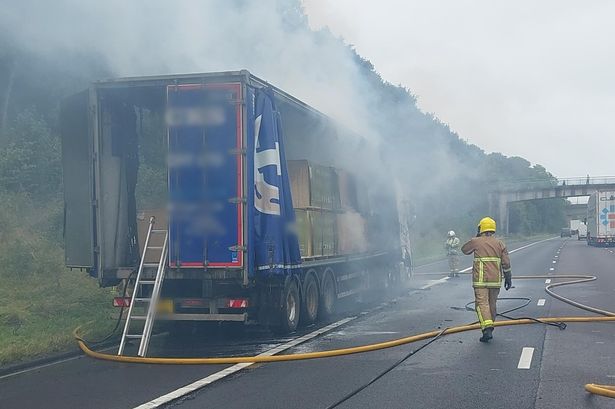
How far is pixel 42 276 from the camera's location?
17.7 m

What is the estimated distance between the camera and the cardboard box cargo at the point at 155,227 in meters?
11.2

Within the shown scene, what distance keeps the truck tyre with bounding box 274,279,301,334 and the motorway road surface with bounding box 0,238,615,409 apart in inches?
8.8

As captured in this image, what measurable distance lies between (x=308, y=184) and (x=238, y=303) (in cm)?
298

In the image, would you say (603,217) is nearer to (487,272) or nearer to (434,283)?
(434,283)

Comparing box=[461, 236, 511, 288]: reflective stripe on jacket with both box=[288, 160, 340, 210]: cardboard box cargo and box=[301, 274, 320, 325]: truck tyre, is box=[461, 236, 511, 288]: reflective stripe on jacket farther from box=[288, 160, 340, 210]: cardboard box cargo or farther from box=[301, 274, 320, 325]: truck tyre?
box=[288, 160, 340, 210]: cardboard box cargo

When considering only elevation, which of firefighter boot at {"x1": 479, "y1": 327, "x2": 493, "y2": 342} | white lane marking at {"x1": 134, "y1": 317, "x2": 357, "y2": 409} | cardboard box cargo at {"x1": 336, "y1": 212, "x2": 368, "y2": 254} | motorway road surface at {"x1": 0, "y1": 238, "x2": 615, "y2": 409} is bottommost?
motorway road surface at {"x1": 0, "y1": 238, "x2": 615, "y2": 409}

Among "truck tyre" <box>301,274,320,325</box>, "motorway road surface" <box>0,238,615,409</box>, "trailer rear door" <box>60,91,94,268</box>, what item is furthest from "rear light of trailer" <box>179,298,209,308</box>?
"truck tyre" <box>301,274,320,325</box>

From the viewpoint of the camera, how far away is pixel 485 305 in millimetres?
→ 10789

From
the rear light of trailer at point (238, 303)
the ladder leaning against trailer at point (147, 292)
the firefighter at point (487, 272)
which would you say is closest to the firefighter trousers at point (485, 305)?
the firefighter at point (487, 272)

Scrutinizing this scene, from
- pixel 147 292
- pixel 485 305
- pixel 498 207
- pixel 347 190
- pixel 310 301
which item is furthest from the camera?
pixel 498 207

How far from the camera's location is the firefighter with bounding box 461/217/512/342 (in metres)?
10.8

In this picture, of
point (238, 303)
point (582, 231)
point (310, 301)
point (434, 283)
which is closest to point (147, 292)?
point (238, 303)

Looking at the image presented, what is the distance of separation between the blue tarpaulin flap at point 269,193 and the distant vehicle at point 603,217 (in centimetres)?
4622

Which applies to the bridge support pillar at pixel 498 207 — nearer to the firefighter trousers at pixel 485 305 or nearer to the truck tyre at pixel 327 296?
the truck tyre at pixel 327 296
